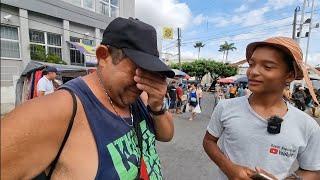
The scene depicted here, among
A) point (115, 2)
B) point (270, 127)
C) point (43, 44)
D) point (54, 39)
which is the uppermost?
point (115, 2)

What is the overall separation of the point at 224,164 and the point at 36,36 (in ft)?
46.5

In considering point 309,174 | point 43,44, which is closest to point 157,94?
point 309,174

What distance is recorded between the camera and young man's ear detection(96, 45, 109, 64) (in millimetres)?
1346

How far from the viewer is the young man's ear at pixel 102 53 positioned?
135 cm

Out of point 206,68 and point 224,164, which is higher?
point 224,164

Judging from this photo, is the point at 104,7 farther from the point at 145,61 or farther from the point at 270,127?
the point at 145,61

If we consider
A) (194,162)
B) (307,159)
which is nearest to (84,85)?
(307,159)

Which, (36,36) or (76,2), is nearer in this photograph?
(36,36)

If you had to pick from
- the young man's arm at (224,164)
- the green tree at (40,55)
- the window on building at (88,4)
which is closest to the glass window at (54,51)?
the green tree at (40,55)

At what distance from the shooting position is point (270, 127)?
5.77 ft

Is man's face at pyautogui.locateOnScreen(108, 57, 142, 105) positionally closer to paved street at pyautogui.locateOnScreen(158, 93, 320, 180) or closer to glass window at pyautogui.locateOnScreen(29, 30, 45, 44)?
paved street at pyautogui.locateOnScreen(158, 93, 320, 180)

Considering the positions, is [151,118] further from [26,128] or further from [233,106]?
[26,128]

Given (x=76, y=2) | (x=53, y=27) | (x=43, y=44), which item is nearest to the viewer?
(x=43, y=44)

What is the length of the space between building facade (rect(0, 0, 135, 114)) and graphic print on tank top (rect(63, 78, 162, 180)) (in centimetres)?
1064
